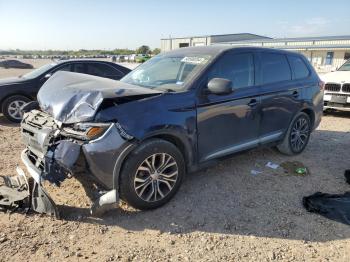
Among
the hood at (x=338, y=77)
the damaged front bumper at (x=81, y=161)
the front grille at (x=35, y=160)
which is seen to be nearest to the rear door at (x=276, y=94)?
the damaged front bumper at (x=81, y=161)

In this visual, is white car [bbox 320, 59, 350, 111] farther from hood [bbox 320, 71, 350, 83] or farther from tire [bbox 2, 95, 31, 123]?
tire [bbox 2, 95, 31, 123]

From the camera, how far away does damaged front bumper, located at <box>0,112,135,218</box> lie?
3.36 m

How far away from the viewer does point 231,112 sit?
441 centimetres

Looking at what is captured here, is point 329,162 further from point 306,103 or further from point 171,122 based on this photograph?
point 171,122

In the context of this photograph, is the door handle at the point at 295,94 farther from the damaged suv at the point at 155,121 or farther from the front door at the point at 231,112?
the front door at the point at 231,112

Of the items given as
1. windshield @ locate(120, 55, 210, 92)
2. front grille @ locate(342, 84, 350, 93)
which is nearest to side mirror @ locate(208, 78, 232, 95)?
windshield @ locate(120, 55, 210, 92)

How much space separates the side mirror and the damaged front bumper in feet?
3.97

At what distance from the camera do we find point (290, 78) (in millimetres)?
5496

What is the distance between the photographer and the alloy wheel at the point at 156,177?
3.66m

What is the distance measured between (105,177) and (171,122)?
94 cm

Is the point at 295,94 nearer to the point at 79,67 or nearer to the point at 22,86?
the point at 79,67

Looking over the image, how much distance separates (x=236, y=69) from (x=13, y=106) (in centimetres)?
Result: 606

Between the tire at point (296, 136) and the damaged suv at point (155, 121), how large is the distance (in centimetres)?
47

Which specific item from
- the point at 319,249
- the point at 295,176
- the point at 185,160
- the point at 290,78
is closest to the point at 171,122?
the point at 185,160
